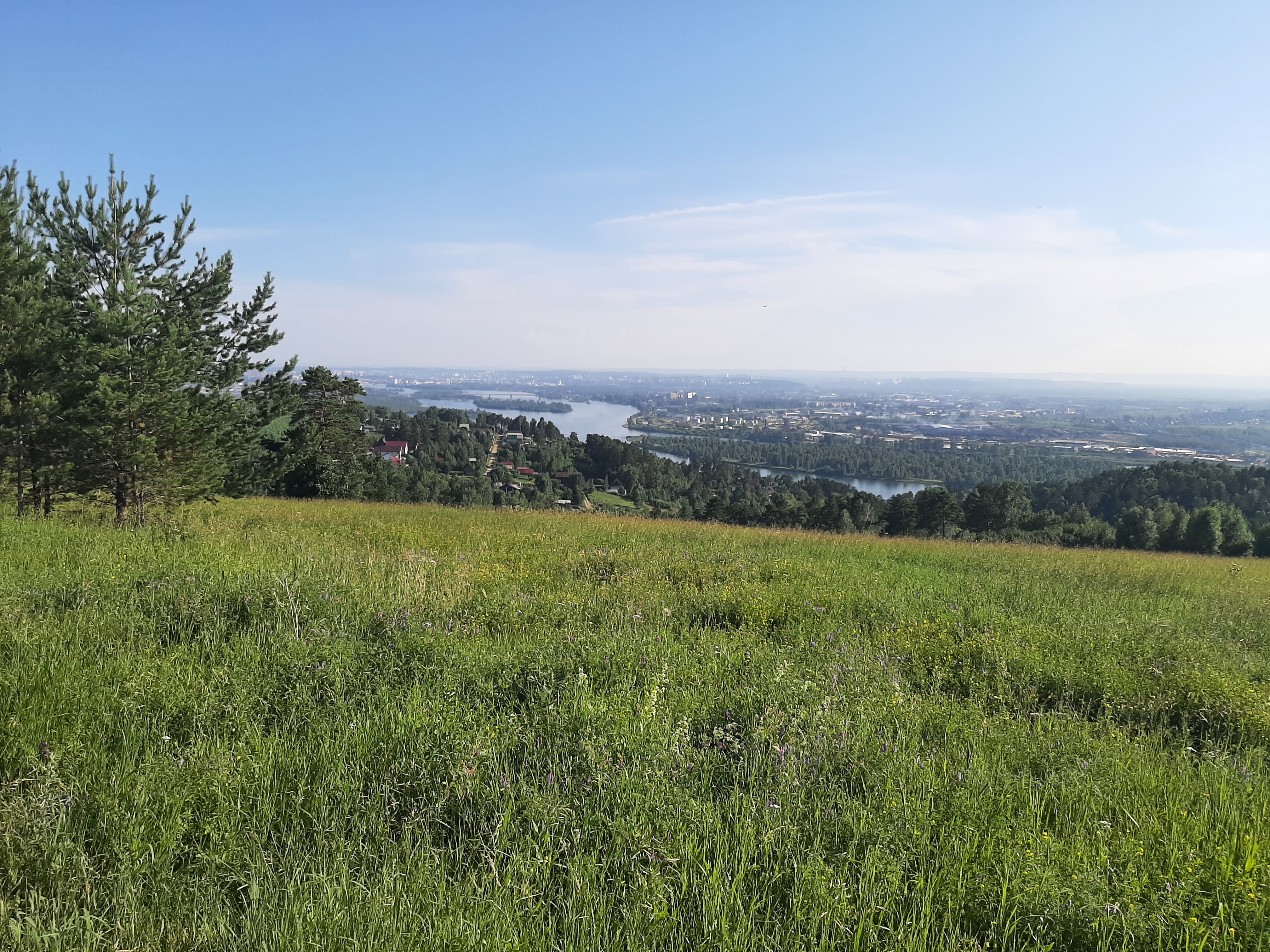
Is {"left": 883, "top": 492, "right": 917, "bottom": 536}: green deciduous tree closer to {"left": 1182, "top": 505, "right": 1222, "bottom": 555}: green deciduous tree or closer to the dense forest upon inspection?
the dense forest

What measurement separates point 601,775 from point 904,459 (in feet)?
409

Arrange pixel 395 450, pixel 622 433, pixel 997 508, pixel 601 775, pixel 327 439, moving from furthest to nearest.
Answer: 1. pixel 622 433
2. pixel 395 450
3. pixel 997 508
4. pixel 327 439
5. pixel 601 775

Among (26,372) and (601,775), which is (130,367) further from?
(601,775)

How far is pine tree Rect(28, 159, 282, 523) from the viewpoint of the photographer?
1009cm

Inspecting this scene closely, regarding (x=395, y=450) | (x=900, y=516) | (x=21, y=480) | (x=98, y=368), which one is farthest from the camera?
(x=395, y=450)

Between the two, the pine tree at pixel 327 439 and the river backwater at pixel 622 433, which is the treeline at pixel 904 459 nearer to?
the river backwater at pixel 622 433

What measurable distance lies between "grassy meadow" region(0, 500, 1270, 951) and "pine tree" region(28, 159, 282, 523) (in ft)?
17.3

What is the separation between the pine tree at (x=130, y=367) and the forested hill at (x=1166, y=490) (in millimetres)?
58855

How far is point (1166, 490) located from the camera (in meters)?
53.1

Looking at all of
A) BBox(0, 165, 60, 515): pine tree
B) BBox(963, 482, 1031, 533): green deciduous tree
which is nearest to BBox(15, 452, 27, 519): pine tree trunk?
BBox(0, 165, 60, 515): pine tree

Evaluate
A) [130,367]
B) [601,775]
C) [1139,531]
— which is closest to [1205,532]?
[1139,531]

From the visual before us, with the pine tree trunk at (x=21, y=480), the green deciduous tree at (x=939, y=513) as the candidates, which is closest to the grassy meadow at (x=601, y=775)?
the pine tree trunk at (x=21, y=480)

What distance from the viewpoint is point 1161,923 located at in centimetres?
204

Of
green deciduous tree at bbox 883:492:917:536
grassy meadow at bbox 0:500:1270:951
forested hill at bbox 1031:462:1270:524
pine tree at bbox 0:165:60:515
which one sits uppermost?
pine tree at bbox 0:165:60:515
